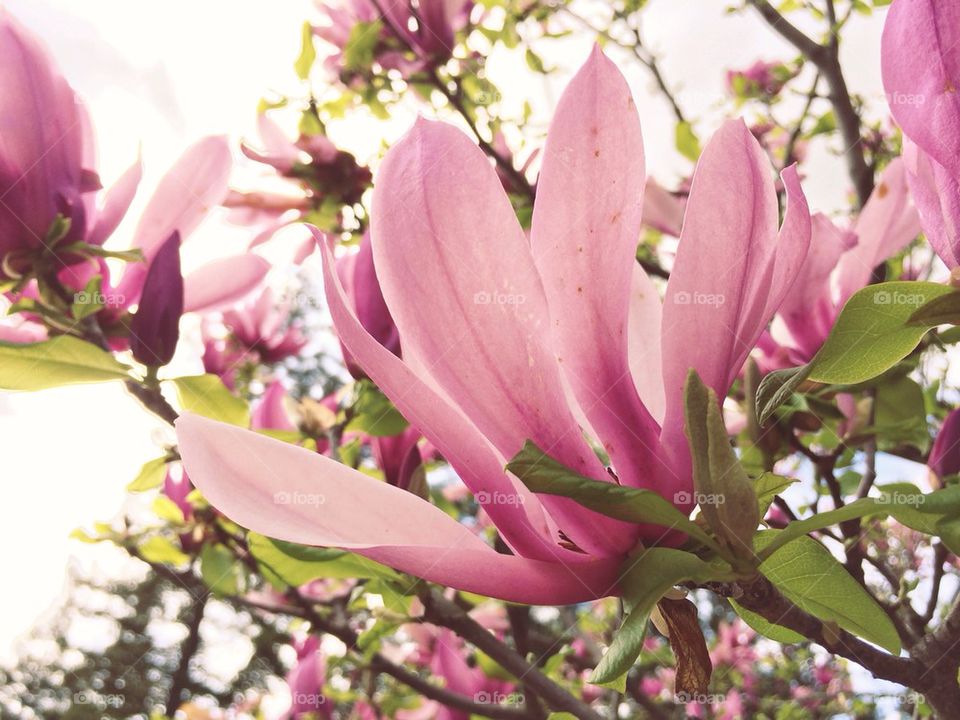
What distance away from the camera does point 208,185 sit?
0.94 m

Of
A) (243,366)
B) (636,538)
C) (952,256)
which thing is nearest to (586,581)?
(636,538)

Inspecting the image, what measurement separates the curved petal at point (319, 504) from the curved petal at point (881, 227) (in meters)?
0.65

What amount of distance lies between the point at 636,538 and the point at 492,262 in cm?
18

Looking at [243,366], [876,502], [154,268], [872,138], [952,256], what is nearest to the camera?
[876,502]

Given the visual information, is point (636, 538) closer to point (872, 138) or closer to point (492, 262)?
point (492, 262)

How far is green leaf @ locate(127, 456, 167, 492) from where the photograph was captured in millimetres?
1107

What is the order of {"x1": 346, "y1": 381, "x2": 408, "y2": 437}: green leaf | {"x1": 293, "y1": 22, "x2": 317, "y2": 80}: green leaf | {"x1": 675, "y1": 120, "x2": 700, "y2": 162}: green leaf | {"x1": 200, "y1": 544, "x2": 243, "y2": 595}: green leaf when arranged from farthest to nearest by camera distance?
{"x1": 675, "y1": 120, "x2": 700, "y2": 162}: green leaf, {"x1": 293, "y1": 22, "x2": 317, "y2": 80}: green leaf, {"x1": 200, "y1": 544, "x2": 243, "y2": 595}: green leaf, {"x1": 346, "y1": 381, "x2": 408, "y2": 437}: green leaf

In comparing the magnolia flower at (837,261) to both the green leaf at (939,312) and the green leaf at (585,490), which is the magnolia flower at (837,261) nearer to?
the green leaf at (939,312)

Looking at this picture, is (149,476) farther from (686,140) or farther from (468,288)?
(686,140)

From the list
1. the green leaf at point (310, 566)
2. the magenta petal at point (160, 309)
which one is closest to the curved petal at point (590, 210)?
the green leaf at point (310, 566)

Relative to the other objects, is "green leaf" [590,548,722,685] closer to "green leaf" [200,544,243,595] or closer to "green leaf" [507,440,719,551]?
"green leaf" [507,440,719,551]

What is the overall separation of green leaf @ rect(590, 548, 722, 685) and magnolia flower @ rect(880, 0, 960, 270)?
0.81ft

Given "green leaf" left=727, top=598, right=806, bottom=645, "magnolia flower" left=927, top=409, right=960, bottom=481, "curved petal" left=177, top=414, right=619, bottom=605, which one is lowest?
"green leaf" left=727, top=598, right=806, bottom=645

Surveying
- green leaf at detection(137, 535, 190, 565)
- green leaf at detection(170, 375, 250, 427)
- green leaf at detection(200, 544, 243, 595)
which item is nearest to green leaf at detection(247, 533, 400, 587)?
green leaf at detection(170, 375, 250, 427)
